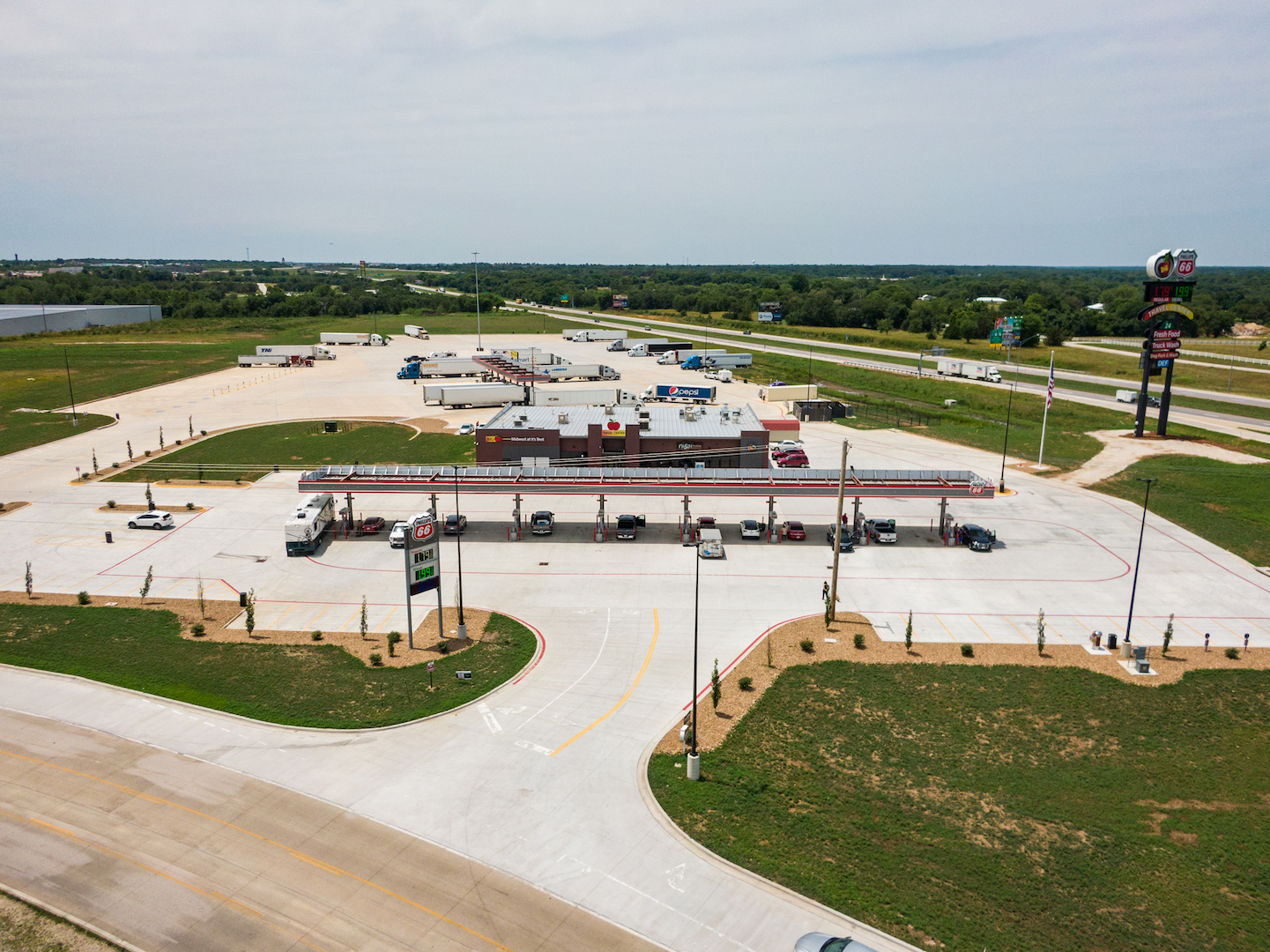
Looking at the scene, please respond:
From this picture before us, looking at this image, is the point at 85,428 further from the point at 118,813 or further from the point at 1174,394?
the point at 1174,394

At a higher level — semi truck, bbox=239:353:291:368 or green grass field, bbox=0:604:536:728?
semi truck, bbox=239:353:291:368

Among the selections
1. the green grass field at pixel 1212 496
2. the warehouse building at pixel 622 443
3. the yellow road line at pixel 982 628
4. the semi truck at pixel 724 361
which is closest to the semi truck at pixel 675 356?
the semi truck at pixel 724 361

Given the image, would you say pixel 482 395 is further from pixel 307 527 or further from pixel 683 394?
pixel 307 527

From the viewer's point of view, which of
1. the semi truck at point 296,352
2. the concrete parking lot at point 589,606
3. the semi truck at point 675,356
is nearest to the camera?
the concrete parking lot at point 589,606

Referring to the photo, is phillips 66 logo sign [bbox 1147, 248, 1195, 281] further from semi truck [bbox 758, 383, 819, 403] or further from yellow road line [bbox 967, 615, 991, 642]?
yellow road line [bbox 967, 615, 991, 642]

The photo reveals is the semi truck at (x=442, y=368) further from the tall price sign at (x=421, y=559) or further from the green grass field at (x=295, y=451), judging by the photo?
the tall price sign at (x=421, y=559)

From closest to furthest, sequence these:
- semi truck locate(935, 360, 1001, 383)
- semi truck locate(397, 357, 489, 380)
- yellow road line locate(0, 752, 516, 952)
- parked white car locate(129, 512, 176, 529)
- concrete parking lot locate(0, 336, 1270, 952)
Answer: yellow road line locate(0, 752, 516, 952) < concrete parking lot locate(0, 336, 1270, 952) < parked white car locate(129, 512, 176, 529) < semi truck locate(935, 360, 1001, 383) < semi truck locate(397, 357, 489, 380)

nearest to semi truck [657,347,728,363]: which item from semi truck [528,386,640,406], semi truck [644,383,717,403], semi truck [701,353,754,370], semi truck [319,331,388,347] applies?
semi truck [701,353,754,370]
